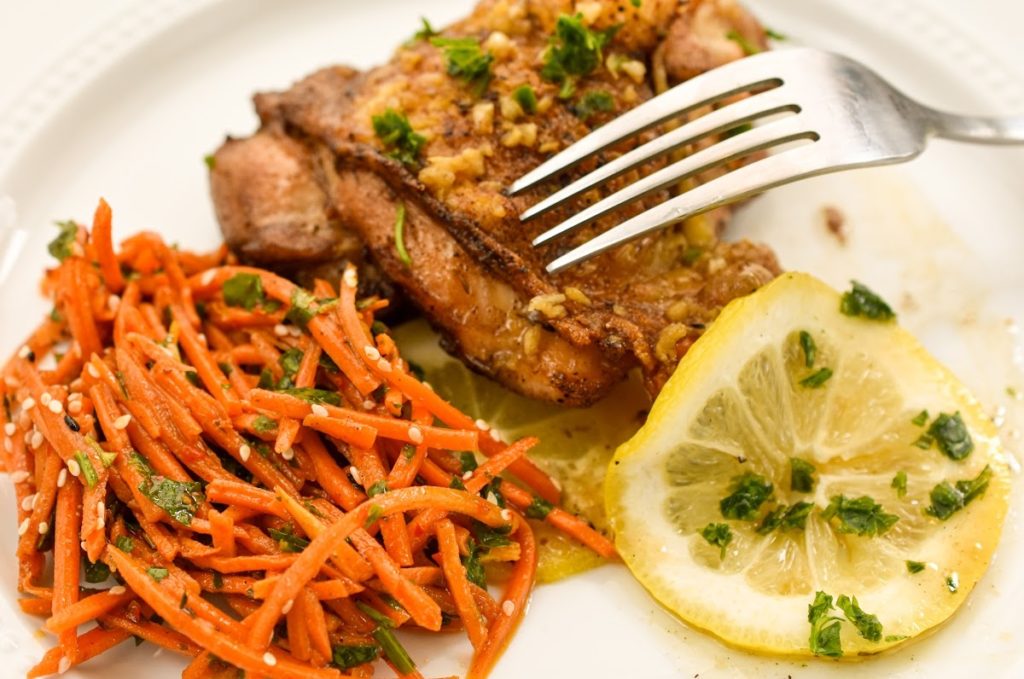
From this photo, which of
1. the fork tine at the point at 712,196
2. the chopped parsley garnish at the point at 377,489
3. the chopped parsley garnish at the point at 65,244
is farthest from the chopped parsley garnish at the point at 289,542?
the chopped parsley garnish at the point at 65,244

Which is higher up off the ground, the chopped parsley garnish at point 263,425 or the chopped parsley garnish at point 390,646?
the chopped parsley garnish at point 263,425

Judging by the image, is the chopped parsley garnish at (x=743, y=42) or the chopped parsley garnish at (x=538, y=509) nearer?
the chopped parsley garnish at (x=538, y=509)

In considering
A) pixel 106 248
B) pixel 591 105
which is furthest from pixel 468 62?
pixel 106 248

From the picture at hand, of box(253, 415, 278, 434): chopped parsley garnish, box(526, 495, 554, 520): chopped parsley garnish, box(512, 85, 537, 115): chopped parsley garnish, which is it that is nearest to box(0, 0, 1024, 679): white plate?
box(526, 495, 554, 520): chopped parsley garnish

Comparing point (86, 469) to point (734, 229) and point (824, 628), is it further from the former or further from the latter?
point (734, 229)

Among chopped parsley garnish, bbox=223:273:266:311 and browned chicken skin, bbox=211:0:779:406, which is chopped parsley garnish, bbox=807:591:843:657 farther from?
chopped parsley garnish, bbox=223:273:266:311

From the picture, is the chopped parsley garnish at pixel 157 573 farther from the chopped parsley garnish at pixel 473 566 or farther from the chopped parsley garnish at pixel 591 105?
the chopped parsley garnish at pixel 591 105
